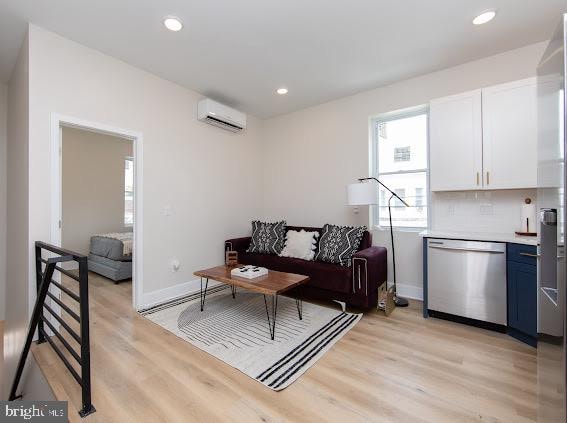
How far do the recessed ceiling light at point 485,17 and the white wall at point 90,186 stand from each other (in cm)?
597

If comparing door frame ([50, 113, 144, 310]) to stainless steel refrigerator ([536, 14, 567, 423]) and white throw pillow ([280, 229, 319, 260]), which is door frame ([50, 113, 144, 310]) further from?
stainless steel refrigerator ([536, 14, 567, 423])

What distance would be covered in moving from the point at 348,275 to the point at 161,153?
2621 mm

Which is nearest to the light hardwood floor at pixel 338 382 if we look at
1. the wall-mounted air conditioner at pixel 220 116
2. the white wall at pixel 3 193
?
the white wall at pixel 3 193

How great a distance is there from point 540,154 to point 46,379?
3.15 metres

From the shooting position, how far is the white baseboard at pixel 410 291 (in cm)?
328

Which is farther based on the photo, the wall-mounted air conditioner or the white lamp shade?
the wall-mounted air conditioner

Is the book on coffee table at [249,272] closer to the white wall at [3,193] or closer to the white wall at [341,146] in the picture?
the white wall at [341,146]

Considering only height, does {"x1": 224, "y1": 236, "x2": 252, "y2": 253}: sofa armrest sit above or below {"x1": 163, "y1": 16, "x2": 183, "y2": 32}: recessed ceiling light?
below

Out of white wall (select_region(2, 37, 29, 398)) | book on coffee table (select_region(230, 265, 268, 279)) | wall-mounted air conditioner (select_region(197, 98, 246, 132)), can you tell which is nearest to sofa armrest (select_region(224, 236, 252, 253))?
book on coffee table (select_region(230, 265, 268, 279))

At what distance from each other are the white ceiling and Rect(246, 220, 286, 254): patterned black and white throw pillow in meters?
1.97

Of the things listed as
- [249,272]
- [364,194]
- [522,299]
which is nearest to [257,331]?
[249,272]

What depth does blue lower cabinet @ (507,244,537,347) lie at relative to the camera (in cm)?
217

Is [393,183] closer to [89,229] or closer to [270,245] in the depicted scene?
[270,245]

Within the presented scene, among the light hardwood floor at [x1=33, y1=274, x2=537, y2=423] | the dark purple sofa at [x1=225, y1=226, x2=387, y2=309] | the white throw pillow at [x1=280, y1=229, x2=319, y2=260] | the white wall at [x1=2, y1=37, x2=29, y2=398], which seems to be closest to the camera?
the light hardwood floor at [x1=33, y1=274, x2=537, y2=423]
